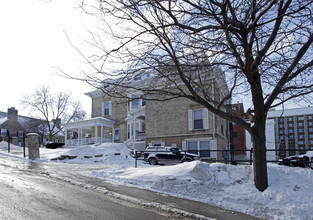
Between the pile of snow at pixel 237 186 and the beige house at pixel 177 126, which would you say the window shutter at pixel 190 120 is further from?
the pile of snow at pixel 237 186

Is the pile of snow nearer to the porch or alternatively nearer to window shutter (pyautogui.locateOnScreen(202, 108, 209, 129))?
window shutter (pyautogui.locateOnScreen(202, 108, 209, 129))

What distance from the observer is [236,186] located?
23.2 feet

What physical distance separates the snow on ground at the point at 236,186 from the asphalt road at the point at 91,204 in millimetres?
547

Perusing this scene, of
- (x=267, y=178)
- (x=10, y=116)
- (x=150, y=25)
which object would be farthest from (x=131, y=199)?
(x=10, y=116)

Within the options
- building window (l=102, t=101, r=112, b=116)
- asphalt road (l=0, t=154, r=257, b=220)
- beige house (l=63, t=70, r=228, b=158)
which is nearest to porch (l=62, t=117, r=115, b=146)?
beige house (l=63, t=70, r=228, b=158)

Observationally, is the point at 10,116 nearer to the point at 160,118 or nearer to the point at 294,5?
the point at 160,118

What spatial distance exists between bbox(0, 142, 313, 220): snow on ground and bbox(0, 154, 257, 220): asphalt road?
55cm

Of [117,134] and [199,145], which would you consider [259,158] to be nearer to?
[199,145]

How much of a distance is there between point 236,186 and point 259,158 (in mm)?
1023

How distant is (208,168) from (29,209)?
17.0 ft

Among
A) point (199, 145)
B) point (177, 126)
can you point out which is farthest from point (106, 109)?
point (199, 145)

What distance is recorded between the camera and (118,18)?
22.0ft

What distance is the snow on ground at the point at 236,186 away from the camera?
5883 mm

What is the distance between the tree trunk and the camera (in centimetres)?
678
